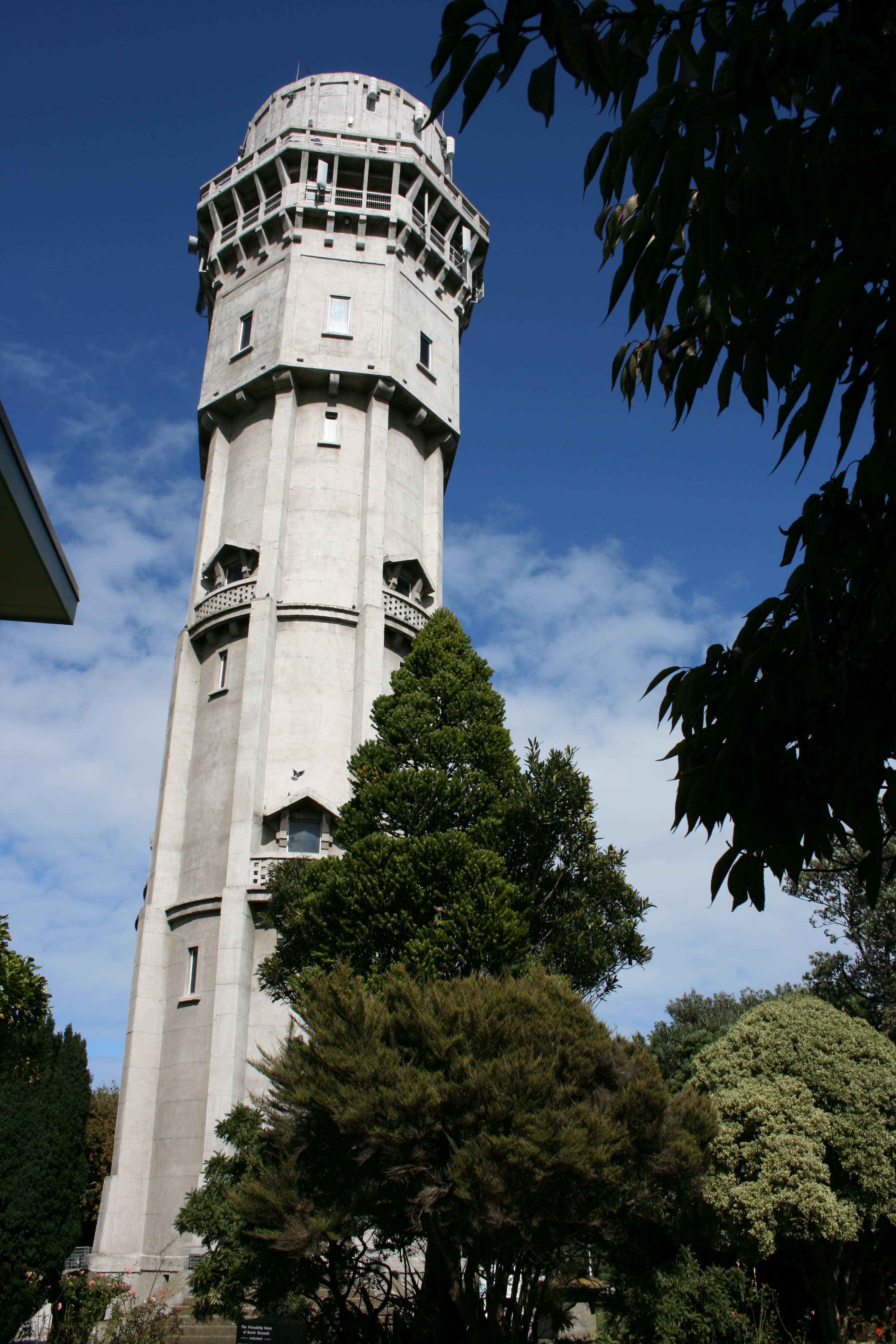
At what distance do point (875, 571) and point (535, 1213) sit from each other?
11804 mm

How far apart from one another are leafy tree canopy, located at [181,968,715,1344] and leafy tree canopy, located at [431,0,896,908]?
369 inches

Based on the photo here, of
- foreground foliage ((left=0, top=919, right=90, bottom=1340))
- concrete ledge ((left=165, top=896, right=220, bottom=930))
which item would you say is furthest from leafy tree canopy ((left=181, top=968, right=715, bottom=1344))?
concrete ledge ((left=165, top=896, right=220, bottom=930))

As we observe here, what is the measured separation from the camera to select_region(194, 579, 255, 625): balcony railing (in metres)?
33.7

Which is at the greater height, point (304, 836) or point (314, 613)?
point (314, 613)

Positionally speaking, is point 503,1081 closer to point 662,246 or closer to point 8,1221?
point 662,246

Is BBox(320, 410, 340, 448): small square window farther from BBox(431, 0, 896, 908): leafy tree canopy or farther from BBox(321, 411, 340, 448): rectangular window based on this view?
BBox(431, 0, 896, 908): leafy tree canopy

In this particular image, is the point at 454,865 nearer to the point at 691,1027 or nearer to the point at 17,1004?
the point at 17,1004

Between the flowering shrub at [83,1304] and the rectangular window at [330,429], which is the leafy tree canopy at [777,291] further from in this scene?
the rectangular window at [330,429]

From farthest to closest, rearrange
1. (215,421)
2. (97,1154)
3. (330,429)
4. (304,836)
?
(97,1154), (215,421), (330,429), (304,836)

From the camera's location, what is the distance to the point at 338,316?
38.0 m

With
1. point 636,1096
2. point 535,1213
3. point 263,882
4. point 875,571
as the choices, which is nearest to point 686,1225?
point 636,1096

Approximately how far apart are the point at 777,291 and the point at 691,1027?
4666 centimetres

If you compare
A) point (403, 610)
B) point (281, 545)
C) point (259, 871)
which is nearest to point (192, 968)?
point (259, 871)

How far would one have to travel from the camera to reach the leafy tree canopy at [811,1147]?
2008 centimetres
